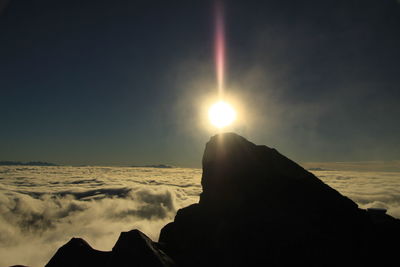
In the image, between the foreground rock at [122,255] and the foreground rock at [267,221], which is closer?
the foreground rock at [122,255]

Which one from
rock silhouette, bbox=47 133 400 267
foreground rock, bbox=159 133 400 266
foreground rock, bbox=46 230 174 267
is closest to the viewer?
foreground rock, bbox=46 230 174 267

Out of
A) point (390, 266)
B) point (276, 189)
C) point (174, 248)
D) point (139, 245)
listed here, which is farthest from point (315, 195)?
point (139, 245)

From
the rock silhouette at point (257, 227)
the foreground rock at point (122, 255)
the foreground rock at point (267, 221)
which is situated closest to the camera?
the foreground rock at point (122, 255)

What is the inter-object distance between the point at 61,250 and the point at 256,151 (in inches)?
669

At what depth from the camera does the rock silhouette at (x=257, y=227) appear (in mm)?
12922

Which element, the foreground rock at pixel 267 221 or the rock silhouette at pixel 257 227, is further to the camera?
the foreground rock at pixel 267 221

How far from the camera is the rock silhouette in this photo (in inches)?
509

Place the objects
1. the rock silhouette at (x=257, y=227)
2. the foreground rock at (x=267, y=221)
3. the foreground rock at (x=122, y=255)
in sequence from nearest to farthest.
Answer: the foreground rock at (x=122, y=255) < the rock silhouette at (x=257, y=227) < the foreground rock at (x=267, y=221)

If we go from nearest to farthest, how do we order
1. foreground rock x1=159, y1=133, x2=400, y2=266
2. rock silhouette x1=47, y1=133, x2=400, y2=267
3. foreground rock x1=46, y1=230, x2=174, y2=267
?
foreground rock x1=46, y1=230, x2=174, y2=267 < rock silhouette x1=47, y1=133, x2=400, y2=267 < foreground rock x1=159, y1=133, x2=400, y2=266

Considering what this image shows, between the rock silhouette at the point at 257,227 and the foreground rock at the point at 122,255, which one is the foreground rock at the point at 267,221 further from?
the foreground rock at the point at 122,255

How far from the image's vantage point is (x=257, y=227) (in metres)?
14.4

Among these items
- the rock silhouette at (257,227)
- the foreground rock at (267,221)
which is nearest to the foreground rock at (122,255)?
the rock silhouette at (257,227)

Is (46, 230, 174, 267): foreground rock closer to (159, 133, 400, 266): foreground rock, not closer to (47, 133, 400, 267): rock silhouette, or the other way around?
(47, 133, 400, 267): rock silhouette

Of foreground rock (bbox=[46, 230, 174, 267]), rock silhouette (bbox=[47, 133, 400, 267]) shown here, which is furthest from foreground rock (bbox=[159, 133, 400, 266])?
foreground rock (bbox=[46, 230, 174, 267])
